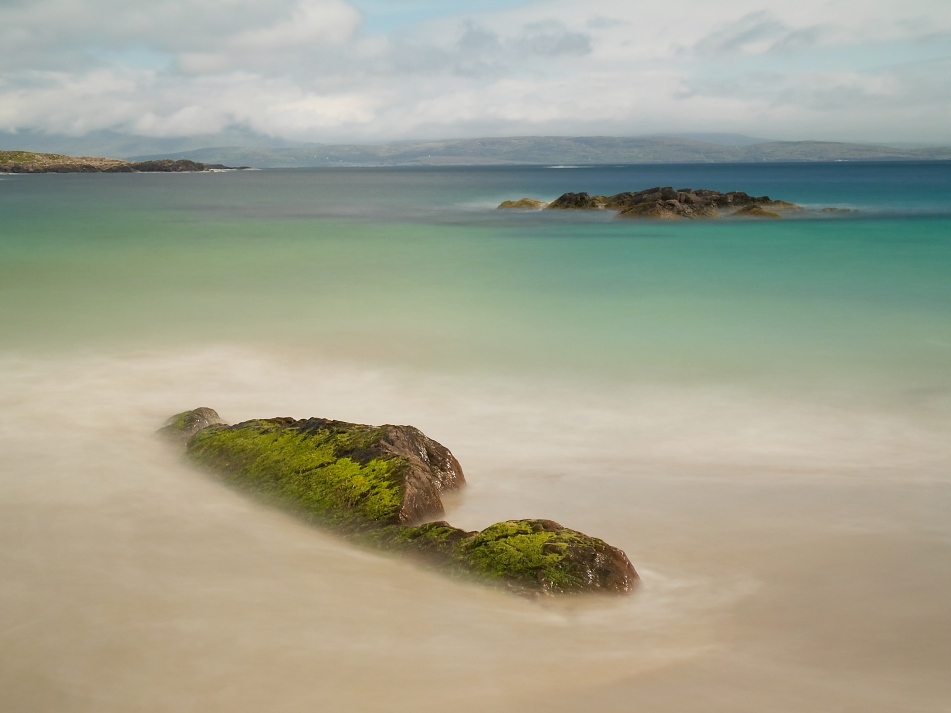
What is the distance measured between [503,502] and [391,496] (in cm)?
120

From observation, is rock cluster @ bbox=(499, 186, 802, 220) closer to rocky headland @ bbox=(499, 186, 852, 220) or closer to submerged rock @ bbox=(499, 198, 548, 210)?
rocky headland @ bbox=(499, 186, 852, 220)

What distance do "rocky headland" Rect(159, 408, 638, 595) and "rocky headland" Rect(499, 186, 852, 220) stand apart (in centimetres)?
3191

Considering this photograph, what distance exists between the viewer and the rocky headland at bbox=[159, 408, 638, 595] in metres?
5.03

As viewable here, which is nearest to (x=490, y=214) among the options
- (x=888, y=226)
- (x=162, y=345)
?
(x=888, y=226)

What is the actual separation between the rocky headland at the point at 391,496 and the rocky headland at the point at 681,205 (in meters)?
31.9

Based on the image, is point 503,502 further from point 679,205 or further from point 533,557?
point 679,205

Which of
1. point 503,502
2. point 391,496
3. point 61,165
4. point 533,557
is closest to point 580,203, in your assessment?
point 503,502

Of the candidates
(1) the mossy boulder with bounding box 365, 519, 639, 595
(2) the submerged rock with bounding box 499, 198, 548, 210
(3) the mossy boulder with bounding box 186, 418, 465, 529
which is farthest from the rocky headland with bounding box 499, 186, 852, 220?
(1) the mossy boulder with bounding box 365, 519, 639, 595

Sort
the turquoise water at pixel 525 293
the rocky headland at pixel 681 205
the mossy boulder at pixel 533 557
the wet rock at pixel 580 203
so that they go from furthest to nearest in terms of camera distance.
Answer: the wet rock at pixel 580 203, the rocky headland at pixel 681 205, the turquoise water at pixel 525 293, the mossy boulder at pixel 533 557

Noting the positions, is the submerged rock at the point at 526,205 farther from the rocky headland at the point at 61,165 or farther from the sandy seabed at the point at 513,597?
the rocky headland at the point at 61,165

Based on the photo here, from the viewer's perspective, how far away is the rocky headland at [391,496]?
5.03m

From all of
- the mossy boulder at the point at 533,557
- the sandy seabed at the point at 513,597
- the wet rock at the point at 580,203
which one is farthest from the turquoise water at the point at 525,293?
the wet rock at the point at 580,203

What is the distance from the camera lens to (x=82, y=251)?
2689 centimetres

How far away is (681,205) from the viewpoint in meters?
37.4
